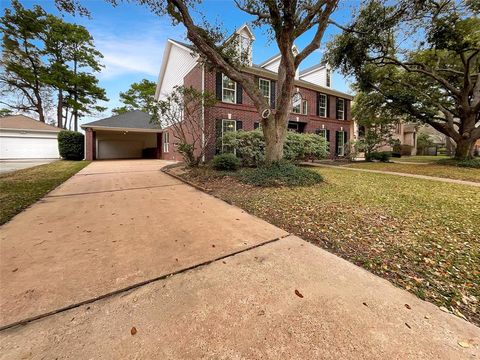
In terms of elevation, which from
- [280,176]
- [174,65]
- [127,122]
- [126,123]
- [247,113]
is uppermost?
[174,65]

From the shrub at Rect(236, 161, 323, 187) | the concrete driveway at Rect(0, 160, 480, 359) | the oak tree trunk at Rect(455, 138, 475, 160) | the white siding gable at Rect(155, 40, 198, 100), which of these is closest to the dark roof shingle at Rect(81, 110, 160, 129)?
the white siding gable at Rect(155, 40, 198, 100)

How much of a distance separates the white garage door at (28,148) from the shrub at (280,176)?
66.3 feet

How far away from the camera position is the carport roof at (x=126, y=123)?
54.4ft

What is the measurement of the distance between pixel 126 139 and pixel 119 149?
4.57 feet

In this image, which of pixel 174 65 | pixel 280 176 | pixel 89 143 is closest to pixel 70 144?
pixel 89 143

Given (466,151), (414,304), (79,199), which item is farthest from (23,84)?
(466,151)

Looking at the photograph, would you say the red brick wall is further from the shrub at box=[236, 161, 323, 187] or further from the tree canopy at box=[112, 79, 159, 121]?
the tree canopy at box=[112, 79, 159, 121]

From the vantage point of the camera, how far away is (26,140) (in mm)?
17625

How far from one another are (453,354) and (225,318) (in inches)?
59.1

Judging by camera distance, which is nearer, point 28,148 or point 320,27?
point 320,27

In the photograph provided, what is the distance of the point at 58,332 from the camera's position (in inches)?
58.4

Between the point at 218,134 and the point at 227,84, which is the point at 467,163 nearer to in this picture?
the point at 218,134

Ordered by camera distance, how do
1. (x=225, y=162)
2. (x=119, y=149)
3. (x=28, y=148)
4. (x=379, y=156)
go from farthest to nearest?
(x=119, y=149), (x=28, y=148), (x=379, y=156), (x=225, y=162)

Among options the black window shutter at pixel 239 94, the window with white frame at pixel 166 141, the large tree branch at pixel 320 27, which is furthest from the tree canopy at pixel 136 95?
the large tree branch at pixel 320 27
